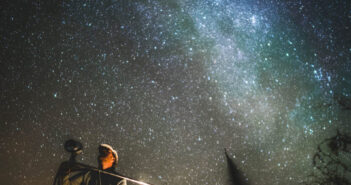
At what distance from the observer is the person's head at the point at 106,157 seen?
1.80m

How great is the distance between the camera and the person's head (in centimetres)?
180

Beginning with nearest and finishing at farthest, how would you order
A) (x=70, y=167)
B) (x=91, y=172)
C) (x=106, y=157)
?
1. (x=70, y=167)
2. (x=91, y=172)
3. (x=106, y=157)

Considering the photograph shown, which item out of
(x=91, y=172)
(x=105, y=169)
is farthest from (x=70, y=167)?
(x=105, y=169)

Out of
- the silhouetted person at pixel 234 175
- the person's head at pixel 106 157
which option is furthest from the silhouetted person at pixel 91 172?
the silhouetted person at pixel 234 175

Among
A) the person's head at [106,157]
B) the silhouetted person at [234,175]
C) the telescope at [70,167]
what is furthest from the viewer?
the silhouetted person at [234,175]

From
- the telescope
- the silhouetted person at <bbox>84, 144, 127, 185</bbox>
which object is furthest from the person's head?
the telescope

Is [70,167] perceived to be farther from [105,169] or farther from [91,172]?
[105,169]

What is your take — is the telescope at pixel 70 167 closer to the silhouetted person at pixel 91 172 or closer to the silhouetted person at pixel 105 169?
the silhouetted person at pixel 91 172

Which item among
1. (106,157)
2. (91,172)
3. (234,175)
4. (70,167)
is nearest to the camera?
(70,167)

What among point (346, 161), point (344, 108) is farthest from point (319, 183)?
point (344, 108)

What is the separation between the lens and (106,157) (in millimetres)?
1826

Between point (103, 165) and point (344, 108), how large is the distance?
17.4 ft

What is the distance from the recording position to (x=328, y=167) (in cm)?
479

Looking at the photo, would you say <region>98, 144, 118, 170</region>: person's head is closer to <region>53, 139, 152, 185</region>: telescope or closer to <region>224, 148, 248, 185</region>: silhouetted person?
<region>53, 139, 152, 185</region>: telescope
